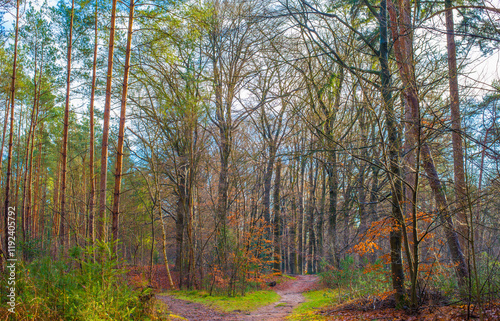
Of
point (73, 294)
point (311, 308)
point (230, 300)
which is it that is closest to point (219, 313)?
point (230, 300)

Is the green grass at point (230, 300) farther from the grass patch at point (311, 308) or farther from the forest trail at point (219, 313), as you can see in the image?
the grass patch at point (311, 308)

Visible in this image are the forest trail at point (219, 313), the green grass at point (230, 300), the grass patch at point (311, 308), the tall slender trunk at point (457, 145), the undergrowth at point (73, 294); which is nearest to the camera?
the undergrowth at point (73, 294)

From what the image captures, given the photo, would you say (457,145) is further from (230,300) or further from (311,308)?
(230,300)

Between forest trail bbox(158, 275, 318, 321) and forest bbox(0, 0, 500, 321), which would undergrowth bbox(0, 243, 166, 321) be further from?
forest trail bbox(158, 275, 318, 321)

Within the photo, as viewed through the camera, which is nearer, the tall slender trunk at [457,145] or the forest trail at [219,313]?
the tall slender trunk at [457,145]

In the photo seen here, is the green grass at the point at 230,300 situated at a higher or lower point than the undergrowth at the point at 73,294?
lower

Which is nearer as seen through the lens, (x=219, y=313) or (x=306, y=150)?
(x=306, y=150)

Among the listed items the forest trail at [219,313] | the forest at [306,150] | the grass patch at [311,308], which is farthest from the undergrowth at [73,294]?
the grass patch at [311,308]

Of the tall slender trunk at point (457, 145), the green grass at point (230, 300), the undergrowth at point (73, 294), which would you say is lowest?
the green grass at point (230, 300)

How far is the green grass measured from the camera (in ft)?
26.2

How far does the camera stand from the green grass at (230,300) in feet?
26.2

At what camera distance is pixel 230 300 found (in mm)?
8867

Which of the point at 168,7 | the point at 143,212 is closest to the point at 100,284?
the point at 168,7

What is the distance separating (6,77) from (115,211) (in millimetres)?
7411
